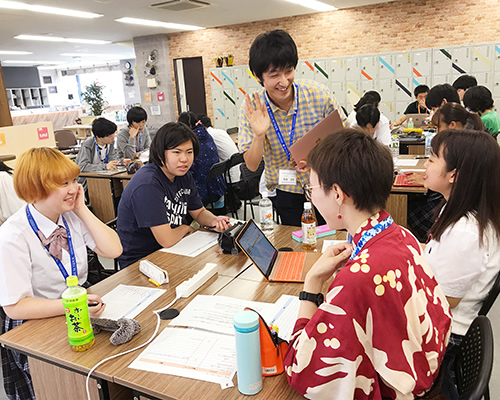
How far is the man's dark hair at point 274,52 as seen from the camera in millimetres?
2086

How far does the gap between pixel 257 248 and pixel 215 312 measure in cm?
45

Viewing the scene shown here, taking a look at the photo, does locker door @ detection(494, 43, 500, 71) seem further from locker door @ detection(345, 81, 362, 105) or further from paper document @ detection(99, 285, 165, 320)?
paper document @ detection(99, 285, 165, 320)

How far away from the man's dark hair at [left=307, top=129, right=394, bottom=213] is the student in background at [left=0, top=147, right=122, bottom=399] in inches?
38.7

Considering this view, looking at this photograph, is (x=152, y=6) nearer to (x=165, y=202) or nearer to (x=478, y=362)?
(x=165, y=202)

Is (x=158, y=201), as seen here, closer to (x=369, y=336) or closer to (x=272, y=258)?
(x=272, y=258)

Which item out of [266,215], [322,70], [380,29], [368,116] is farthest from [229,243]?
[380,29]

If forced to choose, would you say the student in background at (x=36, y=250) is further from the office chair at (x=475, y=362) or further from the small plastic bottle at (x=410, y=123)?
the small plastic bottle at (x=410, y=123)

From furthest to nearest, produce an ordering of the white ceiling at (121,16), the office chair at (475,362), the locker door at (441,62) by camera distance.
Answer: the locker door at (441,62) < the white ceiling at (121,16) < the office chair at (475,362)

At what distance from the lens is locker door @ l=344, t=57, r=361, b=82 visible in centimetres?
868

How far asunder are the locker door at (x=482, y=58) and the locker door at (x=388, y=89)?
1.49m

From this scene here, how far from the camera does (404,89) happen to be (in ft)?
27.6

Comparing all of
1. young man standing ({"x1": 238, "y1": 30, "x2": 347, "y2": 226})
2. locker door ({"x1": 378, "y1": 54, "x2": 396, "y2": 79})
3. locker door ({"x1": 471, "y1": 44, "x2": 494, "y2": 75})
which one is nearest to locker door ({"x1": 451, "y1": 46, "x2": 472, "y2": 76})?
locker door ({"x1": 471, "y1": 44, "x2": 494, "y2": 75})

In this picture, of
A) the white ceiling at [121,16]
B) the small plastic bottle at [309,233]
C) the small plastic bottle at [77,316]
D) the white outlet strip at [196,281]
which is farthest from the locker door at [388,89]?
the small plastic bottle at [77,316]

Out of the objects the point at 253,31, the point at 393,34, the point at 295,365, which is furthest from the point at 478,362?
the point at 253,31
